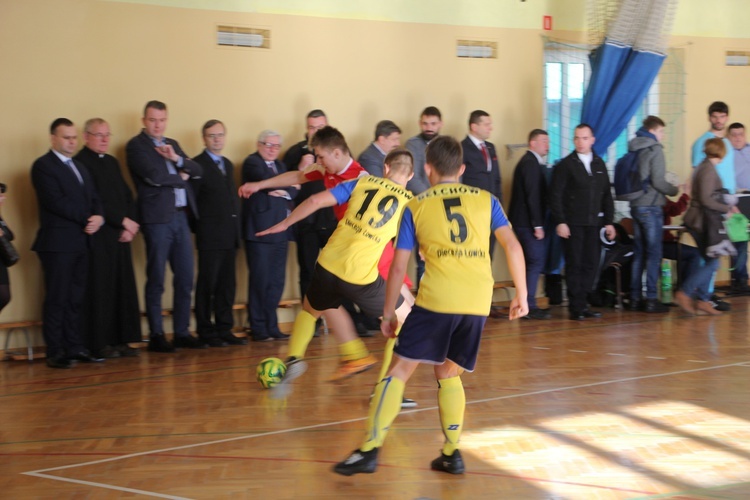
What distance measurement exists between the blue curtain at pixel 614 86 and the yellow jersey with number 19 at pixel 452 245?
626 centimetres

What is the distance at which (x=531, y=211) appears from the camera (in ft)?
30.8

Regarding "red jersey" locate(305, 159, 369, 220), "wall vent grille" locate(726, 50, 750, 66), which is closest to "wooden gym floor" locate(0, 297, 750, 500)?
"red jersey" locate(305, 159, 369, 220)

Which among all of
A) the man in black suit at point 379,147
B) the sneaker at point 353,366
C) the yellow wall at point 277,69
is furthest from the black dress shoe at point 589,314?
the sneaker at point 353,366

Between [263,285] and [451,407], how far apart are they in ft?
14.4

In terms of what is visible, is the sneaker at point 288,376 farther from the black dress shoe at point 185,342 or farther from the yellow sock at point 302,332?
the black dress shoe at point 185,342

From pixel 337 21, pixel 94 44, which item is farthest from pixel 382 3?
pixel 94 44

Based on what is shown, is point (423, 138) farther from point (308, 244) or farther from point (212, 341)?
point (212, 341)

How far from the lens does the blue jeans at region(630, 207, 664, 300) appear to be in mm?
9586

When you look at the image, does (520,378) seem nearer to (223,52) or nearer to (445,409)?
(445,409)

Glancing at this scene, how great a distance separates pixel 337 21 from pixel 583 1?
3.17 meters

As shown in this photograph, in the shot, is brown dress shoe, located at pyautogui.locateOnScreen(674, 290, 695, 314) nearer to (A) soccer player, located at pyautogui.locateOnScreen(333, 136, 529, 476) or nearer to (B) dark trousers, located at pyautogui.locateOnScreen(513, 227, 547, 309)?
(B) dark trousers, located at pyautogui.locateOnScreen(513, 227, 547, 309)

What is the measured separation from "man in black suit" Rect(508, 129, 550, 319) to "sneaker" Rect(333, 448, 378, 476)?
17.7 feet

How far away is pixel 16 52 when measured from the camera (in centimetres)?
779

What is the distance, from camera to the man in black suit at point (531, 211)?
30.8 ft
